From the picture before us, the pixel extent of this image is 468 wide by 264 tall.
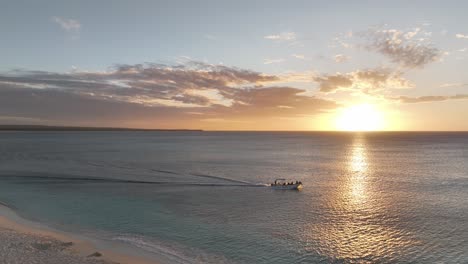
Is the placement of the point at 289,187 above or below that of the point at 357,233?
above

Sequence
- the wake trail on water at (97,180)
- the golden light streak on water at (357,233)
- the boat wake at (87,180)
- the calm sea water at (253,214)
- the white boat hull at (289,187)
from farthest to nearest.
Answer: the boat wake at (87,180), the wake trail on water at (97,180), the white boat hull at (289,187), the calm sea water at (253,214), the golden light streak on water at (357,233)

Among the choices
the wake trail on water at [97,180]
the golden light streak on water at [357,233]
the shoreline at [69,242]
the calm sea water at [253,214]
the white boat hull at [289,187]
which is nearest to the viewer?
the shoreline at [69,242]

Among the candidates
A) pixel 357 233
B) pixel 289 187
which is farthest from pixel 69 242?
pixel 289 187

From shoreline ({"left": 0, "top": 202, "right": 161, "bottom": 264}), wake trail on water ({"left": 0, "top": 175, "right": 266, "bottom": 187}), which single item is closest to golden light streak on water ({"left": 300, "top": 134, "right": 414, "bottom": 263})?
shoreline ({"left": 0, "top": 202, "right": 161, "bottom": 264})

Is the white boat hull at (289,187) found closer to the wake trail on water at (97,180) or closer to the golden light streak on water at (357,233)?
the wake trail on water at (97,180)

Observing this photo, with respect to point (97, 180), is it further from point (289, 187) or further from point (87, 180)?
point (289, 187)

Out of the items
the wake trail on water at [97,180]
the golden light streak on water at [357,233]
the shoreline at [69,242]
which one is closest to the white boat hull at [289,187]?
the wake trail on water at [97,180]

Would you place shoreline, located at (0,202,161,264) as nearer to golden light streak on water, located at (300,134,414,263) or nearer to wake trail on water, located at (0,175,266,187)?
golden light streak on water, located at (300,134,414,263)

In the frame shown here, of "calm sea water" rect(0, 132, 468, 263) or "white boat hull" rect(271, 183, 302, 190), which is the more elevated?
"white boat hull" rect(271, 183, 302, 190)
